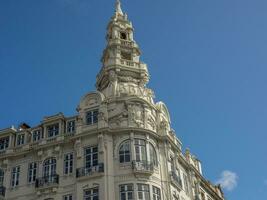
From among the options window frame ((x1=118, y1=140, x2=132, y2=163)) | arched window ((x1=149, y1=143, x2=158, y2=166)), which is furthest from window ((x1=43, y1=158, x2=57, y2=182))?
arched window ((x1=149, y1=143, x2=158, y2=166))

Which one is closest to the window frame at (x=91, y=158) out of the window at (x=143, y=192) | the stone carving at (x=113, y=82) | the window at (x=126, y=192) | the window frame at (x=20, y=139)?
the window at (x=126, y=192)

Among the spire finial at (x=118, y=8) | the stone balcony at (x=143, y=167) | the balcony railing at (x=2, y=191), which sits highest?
the spire finial at (x=118, y=8)

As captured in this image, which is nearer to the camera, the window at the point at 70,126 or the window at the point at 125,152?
the window at the point at 125,152

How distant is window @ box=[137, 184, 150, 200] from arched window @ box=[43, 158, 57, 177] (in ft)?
33.6

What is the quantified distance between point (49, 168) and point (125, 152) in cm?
889

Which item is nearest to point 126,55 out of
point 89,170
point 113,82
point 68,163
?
point 113,82

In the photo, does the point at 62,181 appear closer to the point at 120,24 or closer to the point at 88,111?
the point at 88,111

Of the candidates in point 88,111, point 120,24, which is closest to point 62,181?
point 88,111

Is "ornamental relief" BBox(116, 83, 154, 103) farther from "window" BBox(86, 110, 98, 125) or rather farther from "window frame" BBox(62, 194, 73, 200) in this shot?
"window frame" BBox(62, 194, 73, 200)

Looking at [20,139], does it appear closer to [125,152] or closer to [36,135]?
[36,135]

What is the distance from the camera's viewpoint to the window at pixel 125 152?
54.3m

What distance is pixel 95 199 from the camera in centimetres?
5197

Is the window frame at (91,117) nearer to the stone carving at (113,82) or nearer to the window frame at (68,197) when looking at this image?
the stone carving at (113,82)

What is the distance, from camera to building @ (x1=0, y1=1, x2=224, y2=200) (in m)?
53.2
